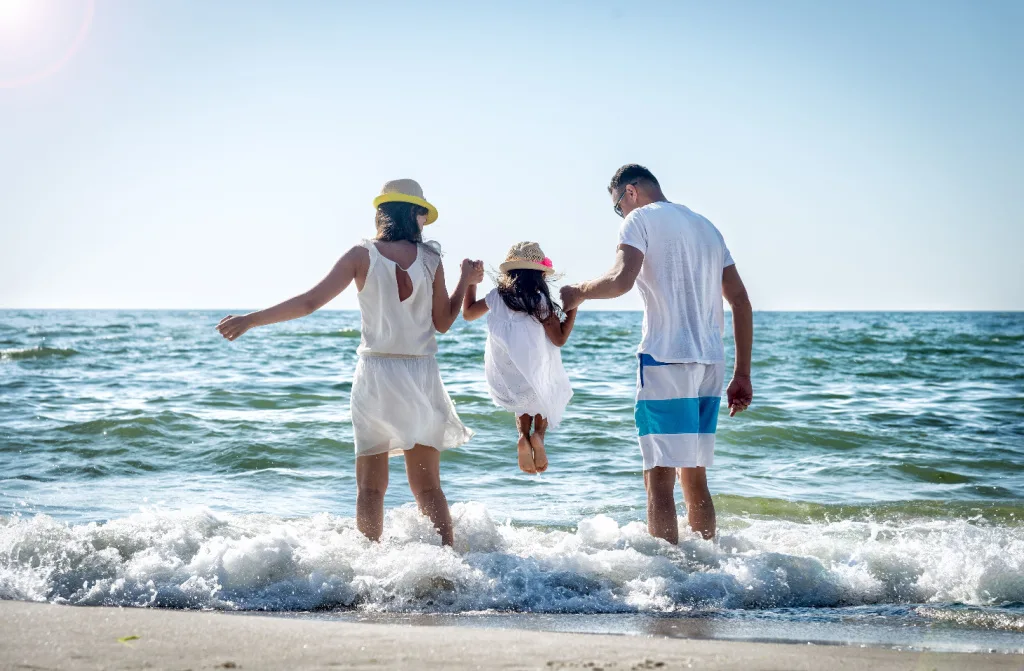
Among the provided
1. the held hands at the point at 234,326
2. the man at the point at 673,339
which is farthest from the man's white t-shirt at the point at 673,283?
the held hands at the point at 234,326

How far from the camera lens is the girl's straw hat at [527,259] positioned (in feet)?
15.1

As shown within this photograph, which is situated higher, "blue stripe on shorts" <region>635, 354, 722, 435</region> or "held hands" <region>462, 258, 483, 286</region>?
"held hands" <region>462, 258, 483, 286</region>

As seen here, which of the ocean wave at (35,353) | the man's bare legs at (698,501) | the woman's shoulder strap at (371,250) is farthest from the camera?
the ocean wave at (35,353)

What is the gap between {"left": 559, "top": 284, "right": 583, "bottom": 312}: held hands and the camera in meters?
4.25

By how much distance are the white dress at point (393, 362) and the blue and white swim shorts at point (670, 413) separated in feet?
3.25

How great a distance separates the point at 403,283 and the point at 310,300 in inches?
17.6

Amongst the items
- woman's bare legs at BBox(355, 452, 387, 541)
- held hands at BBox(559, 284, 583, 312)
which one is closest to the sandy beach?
woman's bare legs at BBox(355, 452, 387, 541)

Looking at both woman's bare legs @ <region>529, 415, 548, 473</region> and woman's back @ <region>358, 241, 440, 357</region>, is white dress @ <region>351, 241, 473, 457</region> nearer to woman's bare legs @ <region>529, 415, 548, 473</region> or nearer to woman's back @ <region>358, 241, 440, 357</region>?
woman's back @ <region>358, 241, 440, 357</region>

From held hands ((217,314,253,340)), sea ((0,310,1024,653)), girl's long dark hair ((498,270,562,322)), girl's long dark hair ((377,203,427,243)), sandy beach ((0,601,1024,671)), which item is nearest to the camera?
sandy beach ((0,601,1024,671))

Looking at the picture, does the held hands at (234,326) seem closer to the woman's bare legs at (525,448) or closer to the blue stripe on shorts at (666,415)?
the woman's bare legs at (525,448)

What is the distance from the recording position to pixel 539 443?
14.9 feet

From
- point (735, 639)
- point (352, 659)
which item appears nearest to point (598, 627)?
point (735, 639)

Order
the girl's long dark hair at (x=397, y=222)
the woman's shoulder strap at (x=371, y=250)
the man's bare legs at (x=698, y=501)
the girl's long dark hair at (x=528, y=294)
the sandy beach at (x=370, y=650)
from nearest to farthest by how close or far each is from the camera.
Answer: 1. the sandy beach at (x=370, y=650)
2. the woman's shoulder strap at (x=371, y=250)
3. the girl's long dark hair at (x=397, y=222)
4. the man's bare legs at (x=698, y=501)
5. the girl's long dark hair at (x=528, y=294)

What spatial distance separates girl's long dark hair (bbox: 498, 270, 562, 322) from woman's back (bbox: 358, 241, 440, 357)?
1.90 feet
